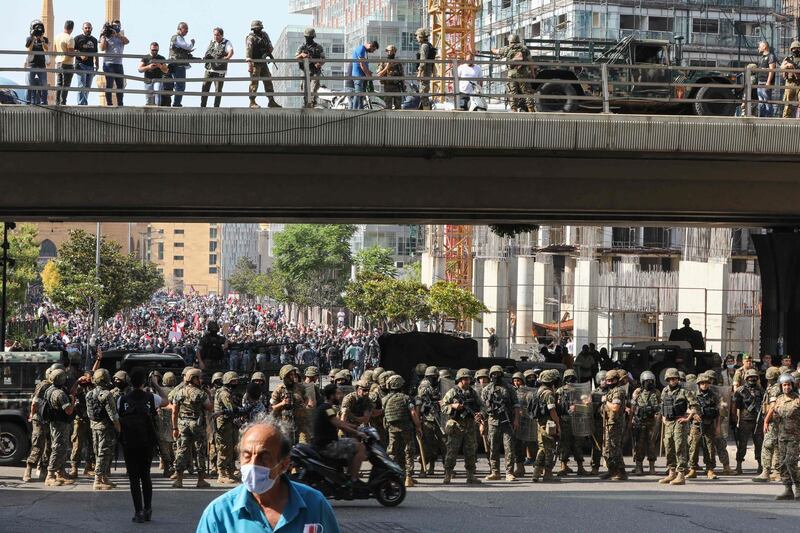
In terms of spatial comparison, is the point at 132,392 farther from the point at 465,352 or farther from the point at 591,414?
the point at 465,352

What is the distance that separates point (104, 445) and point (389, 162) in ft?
29.2

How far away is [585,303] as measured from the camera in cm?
5969

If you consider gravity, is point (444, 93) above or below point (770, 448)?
above

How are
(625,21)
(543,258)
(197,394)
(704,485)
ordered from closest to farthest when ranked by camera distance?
(197,394) → (704,485) → (543,258) → (625,21)

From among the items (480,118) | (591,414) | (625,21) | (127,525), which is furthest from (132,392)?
(625,21)

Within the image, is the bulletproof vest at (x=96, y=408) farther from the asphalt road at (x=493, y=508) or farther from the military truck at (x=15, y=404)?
the military truck at (x=15, y=404)

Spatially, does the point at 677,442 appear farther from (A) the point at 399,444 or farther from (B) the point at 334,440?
(B) the point at 334,440

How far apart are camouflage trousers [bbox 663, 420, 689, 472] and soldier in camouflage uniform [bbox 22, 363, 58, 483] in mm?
8097

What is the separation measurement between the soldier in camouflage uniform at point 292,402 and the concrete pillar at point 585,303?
37.4 m

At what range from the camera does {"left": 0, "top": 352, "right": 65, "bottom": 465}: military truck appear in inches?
816

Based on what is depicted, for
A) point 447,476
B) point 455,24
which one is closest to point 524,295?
point 455,24

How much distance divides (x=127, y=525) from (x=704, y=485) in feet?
27.1

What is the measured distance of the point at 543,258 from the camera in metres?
69.8

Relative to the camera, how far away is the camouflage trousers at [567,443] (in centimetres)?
2050
